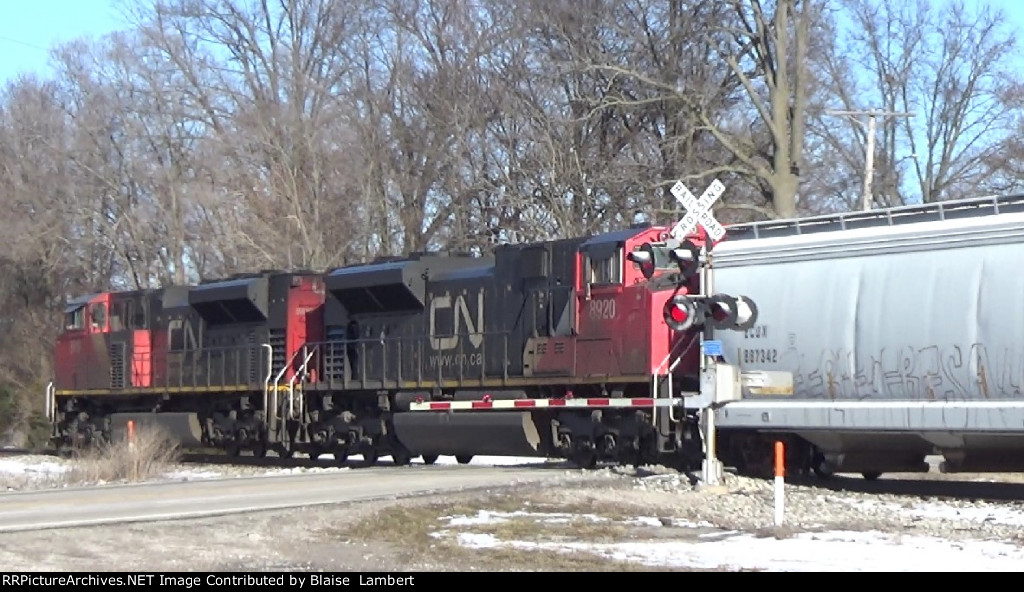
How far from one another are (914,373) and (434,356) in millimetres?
9352

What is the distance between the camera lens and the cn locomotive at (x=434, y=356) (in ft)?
65.5

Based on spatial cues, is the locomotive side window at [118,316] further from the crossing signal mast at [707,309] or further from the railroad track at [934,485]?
Result: the crossing signal mast at [707,309]

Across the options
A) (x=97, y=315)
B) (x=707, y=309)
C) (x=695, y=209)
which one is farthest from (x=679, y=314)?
(x=97, y=315)

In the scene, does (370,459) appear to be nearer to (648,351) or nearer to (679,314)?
(648,351)

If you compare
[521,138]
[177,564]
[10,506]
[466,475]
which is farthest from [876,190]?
[177,564]

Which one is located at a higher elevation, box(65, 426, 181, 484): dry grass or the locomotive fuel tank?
the locomotive fuel tank

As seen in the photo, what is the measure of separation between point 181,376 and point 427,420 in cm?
819

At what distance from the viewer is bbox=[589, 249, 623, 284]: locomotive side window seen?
68.2ft

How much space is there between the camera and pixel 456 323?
23781 millimetres

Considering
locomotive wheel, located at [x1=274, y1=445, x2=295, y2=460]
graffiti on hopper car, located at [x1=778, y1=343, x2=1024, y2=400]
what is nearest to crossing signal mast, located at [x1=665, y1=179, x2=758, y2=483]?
graffiti on hopper car, located at [x1=778, y1=343, x2=1024, y2=400]

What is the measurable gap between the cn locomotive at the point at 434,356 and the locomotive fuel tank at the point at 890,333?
50 centimetres

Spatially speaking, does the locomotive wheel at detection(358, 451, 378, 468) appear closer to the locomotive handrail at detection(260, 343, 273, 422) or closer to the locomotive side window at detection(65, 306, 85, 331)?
the locomotive handrail at detection(260, 343, 273, 422)

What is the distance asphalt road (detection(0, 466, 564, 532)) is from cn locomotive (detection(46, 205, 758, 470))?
1498mm

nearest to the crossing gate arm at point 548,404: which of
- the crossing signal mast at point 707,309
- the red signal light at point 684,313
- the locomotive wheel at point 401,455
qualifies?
the crossing signal mast at point 707,309
